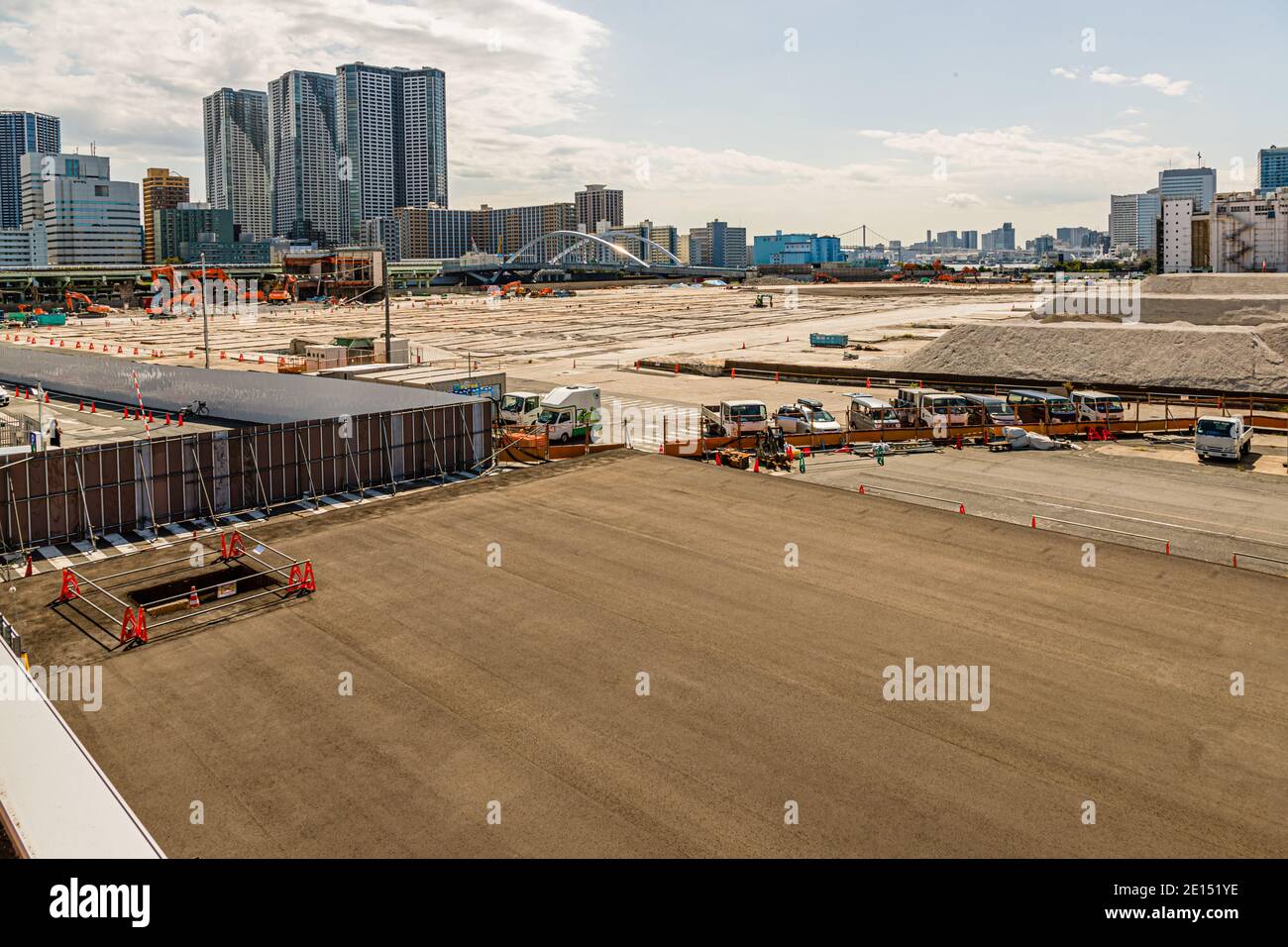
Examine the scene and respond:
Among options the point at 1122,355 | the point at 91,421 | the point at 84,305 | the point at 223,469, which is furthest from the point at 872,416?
the point at 84,305

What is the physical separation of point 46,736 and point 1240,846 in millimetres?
16065

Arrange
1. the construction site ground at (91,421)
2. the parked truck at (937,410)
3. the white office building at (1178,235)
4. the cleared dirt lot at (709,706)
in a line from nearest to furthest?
the cleared dirt lot at (709,706) < the parked truck at (937,410) < the construction site ground at (91,421) < the white office building at (1178,235)

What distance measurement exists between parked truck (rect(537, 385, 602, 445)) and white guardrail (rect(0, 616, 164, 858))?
25181 millimetres

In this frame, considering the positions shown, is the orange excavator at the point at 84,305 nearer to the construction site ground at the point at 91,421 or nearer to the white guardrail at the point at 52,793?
the construction site ground at the point at 91,421

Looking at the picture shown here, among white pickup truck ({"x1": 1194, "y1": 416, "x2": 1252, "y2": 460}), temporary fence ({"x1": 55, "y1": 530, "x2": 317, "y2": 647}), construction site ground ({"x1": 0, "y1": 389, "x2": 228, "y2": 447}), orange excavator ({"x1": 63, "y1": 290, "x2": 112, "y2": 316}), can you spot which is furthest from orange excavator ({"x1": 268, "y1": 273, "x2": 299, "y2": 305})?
white pickup truck ({"x1": 1194, "y1": 416, "x2": 1252, "y2": 460})

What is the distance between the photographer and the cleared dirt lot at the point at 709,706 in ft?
42.0

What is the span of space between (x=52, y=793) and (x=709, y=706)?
9412 mm

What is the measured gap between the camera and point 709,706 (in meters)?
16.2

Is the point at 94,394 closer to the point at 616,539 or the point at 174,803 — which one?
the point at 616,539

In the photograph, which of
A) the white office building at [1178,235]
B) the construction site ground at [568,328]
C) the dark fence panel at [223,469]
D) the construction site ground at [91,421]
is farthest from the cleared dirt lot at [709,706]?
the white office building at [1178,235]

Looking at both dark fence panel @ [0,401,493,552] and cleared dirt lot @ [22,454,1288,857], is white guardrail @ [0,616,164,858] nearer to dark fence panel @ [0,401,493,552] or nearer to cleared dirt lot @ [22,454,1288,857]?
cleared dirt lot @ [22,454,1288,857]

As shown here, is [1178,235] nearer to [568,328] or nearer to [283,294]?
[568,328]

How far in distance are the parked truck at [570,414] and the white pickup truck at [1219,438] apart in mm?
23394
